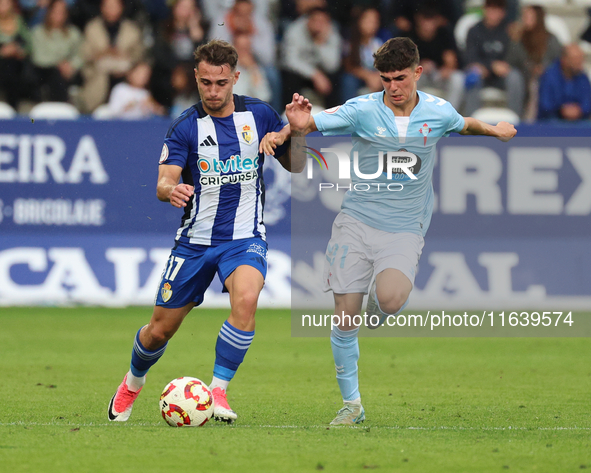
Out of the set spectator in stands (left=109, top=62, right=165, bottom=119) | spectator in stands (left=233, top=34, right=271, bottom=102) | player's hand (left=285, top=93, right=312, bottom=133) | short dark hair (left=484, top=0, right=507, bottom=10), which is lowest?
spectator in stands (left=109, top=62, right=165, bottom=119)

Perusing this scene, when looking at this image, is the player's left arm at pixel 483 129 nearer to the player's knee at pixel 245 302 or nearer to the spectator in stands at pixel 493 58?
the player's knee at pixel 245 302

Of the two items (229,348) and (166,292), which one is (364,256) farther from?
(166,292)

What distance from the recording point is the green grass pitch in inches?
199

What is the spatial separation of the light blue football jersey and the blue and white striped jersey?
0.54 m

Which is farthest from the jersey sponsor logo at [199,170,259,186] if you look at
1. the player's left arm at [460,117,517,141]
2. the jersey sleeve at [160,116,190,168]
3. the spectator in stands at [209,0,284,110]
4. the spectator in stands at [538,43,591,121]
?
the spectator in stands at [538,43,591,121]

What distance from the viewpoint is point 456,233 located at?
40.9 feet

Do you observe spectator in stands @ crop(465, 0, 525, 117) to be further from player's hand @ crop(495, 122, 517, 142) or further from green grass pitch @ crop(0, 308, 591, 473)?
player's hand @ crop(495, 122, 517, 142)

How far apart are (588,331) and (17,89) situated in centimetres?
868

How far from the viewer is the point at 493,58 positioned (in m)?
14.5

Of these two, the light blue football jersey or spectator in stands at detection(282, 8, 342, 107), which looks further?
spectator in stands at detection(282, 8, 342, 107)

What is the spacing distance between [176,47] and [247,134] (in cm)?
821

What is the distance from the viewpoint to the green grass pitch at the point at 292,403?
16.6ft

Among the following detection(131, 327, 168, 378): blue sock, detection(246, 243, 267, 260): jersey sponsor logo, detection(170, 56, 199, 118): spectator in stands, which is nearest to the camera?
detection(246, 243, 267, 260): jersey sponsor logo

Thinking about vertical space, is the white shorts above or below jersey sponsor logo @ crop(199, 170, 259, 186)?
below
